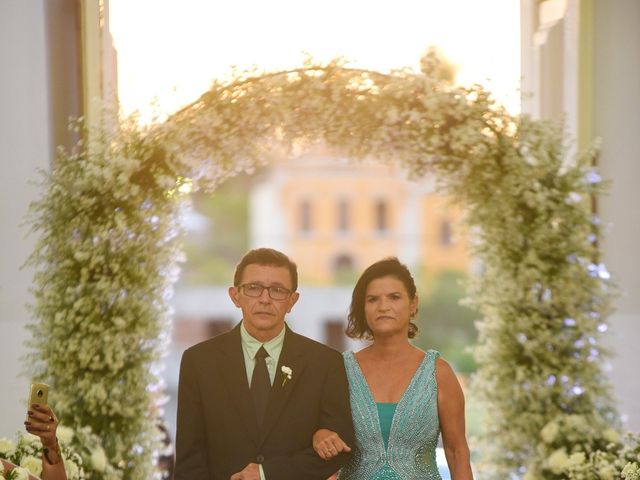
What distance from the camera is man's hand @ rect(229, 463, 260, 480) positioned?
389 centimetres

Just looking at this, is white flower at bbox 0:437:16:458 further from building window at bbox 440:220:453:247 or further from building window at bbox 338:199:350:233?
building window at bbox 338:199:350:233

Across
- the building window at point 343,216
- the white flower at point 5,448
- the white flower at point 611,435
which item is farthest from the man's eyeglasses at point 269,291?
the building window at point 343,216

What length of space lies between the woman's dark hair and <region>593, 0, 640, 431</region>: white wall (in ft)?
9.80

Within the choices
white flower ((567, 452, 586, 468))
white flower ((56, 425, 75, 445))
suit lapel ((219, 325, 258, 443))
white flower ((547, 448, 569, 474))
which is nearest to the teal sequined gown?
suit lapel ((219, 325, 258, 443))

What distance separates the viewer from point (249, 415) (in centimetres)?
401

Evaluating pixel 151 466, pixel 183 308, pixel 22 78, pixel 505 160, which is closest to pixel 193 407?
pixel 151 466

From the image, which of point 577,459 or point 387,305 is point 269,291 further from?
point 577,459

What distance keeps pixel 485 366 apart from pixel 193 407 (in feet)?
10.2

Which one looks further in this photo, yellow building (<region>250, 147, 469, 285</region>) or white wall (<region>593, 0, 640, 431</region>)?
yellow building (<region>250, 147, 469, 285</region>)

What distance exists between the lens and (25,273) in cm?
678

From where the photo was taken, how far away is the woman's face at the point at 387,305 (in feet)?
14.0

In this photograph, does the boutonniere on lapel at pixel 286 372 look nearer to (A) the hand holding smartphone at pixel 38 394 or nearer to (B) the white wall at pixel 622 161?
(A) the hand holding smartphone at pixel 38 394

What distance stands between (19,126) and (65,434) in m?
2.14

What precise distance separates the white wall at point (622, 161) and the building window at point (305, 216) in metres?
40.9
